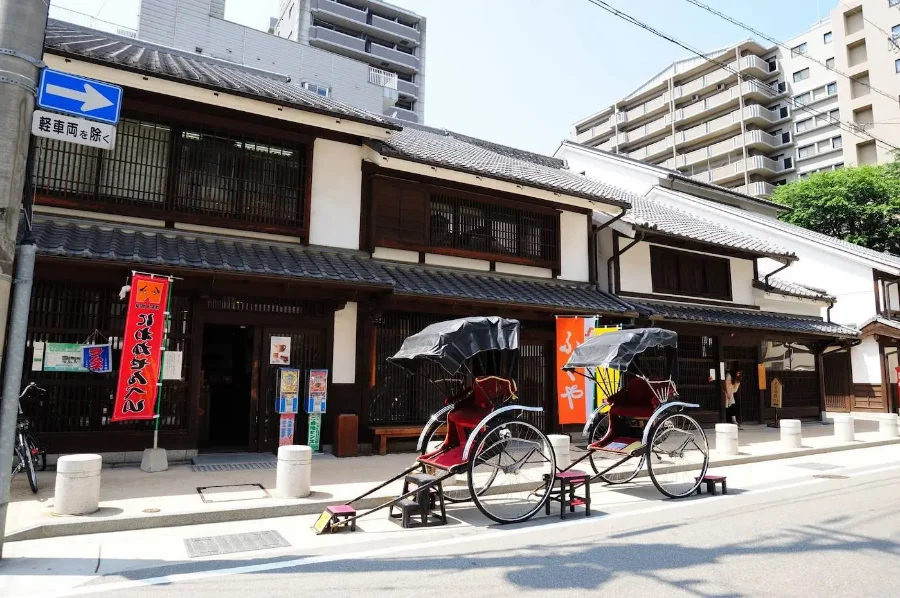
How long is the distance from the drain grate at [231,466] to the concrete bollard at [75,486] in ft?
8.80

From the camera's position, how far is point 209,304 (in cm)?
1004

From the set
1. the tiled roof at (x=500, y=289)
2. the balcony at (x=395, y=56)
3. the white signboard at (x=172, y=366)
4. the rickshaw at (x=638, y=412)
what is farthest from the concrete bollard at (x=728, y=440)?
the balcony at (x=395, y=56)

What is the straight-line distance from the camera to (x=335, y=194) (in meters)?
11.7

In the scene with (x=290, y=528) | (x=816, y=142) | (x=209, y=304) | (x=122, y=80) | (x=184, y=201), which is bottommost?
(x=290, y=528)

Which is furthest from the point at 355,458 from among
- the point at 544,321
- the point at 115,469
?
the point at 544,321

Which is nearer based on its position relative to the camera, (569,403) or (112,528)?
(112,528)

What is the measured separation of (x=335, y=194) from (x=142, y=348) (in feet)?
16.2

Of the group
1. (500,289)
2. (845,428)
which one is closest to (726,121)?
(845,428)

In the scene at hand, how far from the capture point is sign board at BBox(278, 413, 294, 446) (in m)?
10.4

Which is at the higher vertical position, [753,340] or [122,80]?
[122,80]

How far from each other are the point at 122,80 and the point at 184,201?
2196 millimetres

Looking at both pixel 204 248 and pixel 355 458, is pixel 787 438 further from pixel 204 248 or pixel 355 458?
pixel 204 248

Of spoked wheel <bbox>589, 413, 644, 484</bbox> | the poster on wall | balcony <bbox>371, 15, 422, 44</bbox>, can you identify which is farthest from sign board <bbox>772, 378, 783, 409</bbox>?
balcony <bbox>371, 15, 422, 44</bbox>

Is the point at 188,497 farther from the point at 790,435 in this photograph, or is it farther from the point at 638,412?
the point at 790,435
